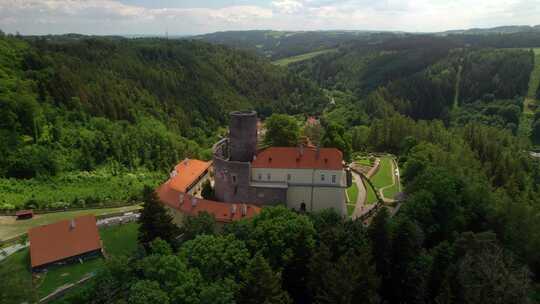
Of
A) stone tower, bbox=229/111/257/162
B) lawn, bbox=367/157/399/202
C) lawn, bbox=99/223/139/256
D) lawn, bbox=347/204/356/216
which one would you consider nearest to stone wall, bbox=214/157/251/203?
stone tower, bbox=229/111/257/162

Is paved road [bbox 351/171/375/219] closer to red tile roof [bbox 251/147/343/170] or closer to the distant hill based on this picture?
red tile roof [bbox 251/147/343/170]

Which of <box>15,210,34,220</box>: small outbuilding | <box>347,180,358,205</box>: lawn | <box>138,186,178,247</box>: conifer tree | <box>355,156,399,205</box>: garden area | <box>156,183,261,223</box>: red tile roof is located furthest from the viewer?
<box>355,156,399,205</box>: garden area

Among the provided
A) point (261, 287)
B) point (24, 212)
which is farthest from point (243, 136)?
point (24, 212)

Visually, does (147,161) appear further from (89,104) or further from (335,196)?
(335,196)

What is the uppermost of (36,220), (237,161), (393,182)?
(237,161)

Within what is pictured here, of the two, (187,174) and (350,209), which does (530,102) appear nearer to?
(350,209)

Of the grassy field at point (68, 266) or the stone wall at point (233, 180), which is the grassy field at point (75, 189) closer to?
the grassy field at point (68, 266)

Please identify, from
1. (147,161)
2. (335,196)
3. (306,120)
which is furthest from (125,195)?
(306,120)
